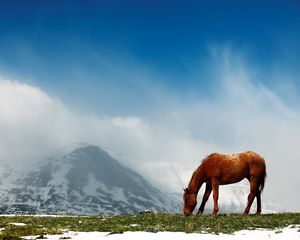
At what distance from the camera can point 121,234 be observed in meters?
25.6

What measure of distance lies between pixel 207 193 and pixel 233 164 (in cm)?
345

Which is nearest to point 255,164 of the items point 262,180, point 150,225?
point 262,180

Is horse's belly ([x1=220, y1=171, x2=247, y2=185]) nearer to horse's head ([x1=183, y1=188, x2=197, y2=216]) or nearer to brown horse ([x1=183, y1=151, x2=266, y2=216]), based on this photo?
brown horse ([x1=183, y1=151, x2=266, y2=216])

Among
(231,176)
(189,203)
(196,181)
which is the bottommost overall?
(189,203)

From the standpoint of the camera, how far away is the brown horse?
3656 centimetres

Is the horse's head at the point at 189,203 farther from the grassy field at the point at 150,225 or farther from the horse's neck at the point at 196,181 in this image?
the grassy field at the point at 150,225

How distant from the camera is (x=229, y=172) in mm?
36594

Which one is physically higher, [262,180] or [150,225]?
[262,180]

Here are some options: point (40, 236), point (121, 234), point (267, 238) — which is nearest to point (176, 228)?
point (121, 234)

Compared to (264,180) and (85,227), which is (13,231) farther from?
(264,180)

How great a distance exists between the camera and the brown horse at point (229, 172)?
120 feet

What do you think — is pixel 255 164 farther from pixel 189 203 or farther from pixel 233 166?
pixel 189 203

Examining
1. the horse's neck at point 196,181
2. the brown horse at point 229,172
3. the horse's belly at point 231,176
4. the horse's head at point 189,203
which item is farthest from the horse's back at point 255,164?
the horse's head at point 189,203

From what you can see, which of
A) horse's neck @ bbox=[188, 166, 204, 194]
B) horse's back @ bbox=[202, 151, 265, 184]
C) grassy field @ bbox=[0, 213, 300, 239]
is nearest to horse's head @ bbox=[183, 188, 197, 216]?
horse's neck @ bbox=[188, 166, 204, 194]
